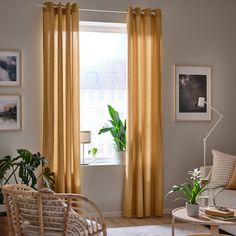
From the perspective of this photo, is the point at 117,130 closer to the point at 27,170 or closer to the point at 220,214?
the point at 27,170

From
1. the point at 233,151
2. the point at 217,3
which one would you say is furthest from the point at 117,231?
the point at 217,3

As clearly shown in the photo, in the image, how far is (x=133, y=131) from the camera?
19.1ft

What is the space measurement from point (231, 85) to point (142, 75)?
1367 millimetres

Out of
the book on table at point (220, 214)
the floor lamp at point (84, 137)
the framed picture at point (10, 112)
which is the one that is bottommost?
the book on table at point (220, 214)

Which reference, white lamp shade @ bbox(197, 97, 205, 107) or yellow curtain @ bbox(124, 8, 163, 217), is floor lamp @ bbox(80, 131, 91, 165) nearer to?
yellow curtain @ bbox(124, 8, 163, 217)

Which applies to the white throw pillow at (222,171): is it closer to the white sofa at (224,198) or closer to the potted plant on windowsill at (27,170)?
the white sofa at (224,198)

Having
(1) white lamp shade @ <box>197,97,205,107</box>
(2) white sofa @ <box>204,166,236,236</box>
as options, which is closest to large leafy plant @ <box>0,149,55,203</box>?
(2) white sofa @ <box>204,166,236,236</box>

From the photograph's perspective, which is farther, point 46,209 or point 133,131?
point 133,131

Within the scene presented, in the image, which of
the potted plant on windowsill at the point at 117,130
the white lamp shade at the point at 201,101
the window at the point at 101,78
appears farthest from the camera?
the window at the point at 101,78

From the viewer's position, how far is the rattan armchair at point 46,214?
10.6 feet

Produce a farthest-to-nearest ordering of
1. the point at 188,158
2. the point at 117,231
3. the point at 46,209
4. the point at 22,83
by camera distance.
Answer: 1. the point at 188,158
2. the point at 22,83
3. the point at 117,231
4. the point at 46,209

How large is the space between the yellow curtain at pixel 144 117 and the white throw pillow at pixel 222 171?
0.74m

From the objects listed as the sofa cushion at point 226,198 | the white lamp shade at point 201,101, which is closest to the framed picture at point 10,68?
the white lamp shade at point 201,101

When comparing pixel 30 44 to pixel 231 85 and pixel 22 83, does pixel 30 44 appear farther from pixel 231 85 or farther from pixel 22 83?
pixel 231 85
